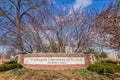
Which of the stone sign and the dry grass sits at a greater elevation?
the stone sign

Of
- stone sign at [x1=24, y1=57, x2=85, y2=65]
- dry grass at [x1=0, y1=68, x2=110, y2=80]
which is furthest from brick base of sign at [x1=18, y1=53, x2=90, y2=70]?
dry grass at [x1=0, y1=68, x2=110, y2=80]

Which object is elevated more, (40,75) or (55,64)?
(55,64)

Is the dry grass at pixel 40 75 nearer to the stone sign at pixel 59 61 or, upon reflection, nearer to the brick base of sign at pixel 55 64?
the brick base of sign at pixel 55 64

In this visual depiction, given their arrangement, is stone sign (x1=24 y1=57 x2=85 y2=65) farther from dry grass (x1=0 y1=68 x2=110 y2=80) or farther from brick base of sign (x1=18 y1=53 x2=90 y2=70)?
dry grass (x1=0 y1=68 x2=110 y2=80)

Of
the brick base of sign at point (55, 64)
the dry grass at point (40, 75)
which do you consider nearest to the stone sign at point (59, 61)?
the brick base of sign at point (55, 64)

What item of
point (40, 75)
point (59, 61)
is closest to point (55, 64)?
point (59, 61)

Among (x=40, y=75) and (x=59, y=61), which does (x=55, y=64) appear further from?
(x=40, y=75)

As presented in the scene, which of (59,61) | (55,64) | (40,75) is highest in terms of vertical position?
(59,61)

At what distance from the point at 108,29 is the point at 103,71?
388 cm

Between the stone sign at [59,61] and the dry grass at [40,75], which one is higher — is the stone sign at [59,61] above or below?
above

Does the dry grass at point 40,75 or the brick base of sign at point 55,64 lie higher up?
the brick base of sign at point 55,64

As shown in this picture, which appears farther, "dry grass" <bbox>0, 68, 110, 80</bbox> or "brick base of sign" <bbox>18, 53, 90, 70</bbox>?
"brick base of sign" <bbox>18, 53, 90, 70</bbox>

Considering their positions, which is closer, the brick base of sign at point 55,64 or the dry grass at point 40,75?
the dry grass at point 40,75

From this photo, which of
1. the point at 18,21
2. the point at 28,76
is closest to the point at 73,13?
the point at 18,21
